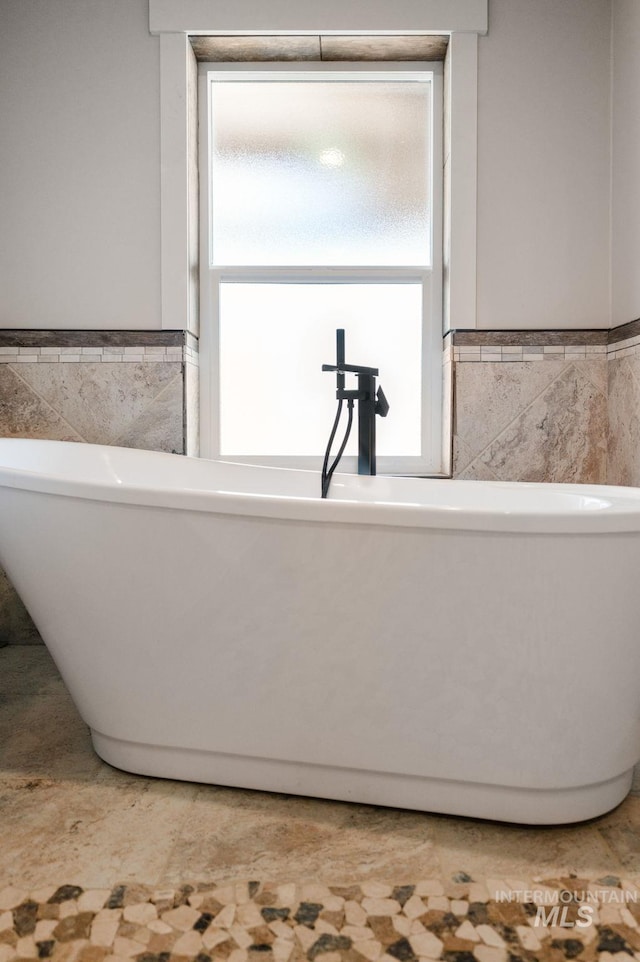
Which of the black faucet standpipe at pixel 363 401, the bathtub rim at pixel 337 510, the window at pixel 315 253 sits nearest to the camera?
the bathtub rim at pixel 337 510

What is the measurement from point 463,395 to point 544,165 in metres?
0.82

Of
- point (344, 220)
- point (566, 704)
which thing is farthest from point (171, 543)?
point (344, 220)

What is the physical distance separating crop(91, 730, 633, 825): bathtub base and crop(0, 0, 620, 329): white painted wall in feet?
4.83

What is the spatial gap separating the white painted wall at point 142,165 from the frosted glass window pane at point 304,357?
0.32 metres

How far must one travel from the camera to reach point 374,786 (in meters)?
1.35

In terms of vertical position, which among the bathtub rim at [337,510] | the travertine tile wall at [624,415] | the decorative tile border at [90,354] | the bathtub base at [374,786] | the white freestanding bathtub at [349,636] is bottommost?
the bathtub base at [374,786]

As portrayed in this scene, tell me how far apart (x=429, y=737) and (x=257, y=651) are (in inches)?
13.9

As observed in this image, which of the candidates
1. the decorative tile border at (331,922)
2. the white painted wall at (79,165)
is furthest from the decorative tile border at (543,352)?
the decorative tile border at (331,922)

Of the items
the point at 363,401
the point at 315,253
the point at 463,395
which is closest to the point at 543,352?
the point at 463,395

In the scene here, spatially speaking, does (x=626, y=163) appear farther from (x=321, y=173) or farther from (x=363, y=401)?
(x=363, y=401)

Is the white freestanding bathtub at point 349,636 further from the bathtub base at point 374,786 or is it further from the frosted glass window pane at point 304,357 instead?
the frosted glass window pane at point 304,357

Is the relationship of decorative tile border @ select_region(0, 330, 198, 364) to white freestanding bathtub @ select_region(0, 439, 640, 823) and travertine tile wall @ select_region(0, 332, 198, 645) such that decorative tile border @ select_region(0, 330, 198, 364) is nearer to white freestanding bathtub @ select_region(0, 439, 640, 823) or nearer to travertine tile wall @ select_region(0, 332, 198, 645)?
travertine tile wall @ select_region(0, 332, 198, 645)

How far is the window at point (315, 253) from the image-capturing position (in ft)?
8.29

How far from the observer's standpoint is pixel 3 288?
2385 millimetres
